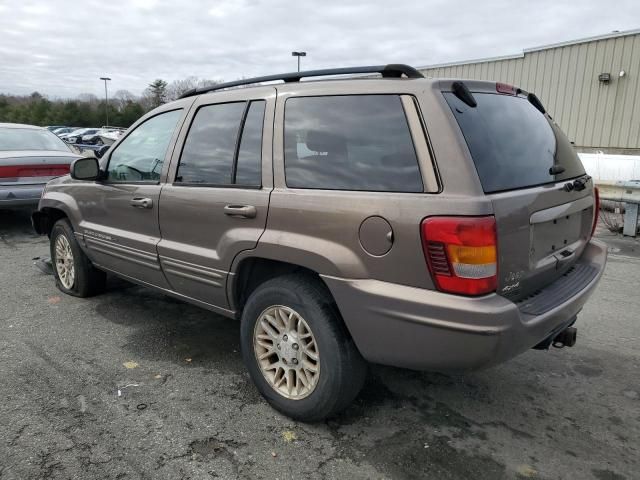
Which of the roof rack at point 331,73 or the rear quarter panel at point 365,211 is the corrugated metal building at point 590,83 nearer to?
the roof rack at point 331,73

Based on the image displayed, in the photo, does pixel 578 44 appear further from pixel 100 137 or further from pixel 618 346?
pixel 100 137

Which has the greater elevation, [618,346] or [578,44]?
[578,44]

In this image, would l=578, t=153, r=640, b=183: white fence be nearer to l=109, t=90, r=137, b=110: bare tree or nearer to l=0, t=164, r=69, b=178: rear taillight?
l=0, t=164, r=69, b=178: rear taillight

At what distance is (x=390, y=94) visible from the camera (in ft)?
8.16

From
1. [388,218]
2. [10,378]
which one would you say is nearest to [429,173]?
[388,218]

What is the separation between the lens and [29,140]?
8.38 metres

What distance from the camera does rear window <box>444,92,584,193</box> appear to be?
2.35m

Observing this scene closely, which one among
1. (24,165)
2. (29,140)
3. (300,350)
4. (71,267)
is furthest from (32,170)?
(300,350)

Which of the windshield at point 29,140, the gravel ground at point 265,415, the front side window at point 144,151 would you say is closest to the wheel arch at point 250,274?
the gravel ground at point 265,415

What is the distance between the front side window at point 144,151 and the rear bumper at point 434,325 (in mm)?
1855

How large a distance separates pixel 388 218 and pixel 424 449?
48.3 inches

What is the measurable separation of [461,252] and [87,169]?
3.19m

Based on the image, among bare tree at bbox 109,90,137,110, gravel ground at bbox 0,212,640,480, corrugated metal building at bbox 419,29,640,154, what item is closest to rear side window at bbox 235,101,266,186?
gravel ground at bbox 0,212,640,480

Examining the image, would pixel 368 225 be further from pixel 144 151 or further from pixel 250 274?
pixel 144 151
